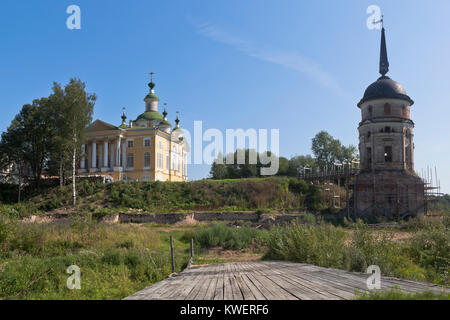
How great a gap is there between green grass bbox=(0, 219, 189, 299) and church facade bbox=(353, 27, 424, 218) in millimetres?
21850

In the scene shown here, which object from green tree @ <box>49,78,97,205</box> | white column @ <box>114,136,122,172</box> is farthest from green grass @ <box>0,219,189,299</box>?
white column @ <box>114,136,122,172</box>

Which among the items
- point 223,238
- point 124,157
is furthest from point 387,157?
point 124,157

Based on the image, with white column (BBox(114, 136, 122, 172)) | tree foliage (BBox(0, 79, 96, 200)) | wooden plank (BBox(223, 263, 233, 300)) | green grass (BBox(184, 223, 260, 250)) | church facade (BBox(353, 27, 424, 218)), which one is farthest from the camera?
white column (BBox(114, 136, 122, 172))

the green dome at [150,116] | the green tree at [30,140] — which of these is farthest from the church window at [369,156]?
the green tree at [30,140]

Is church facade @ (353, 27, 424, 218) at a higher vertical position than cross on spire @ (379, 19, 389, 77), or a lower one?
lower

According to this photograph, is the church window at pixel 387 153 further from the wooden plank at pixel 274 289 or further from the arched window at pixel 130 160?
the arched window at pixel 130 160

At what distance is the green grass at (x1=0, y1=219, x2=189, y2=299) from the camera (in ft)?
36.4

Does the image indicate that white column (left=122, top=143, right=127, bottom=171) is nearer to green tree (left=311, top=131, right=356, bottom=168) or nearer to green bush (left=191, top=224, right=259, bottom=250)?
green bush (left=191, top=224, right=259, bottom=250)

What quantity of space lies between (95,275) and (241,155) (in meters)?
57.5

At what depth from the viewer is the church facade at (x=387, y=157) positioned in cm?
3409

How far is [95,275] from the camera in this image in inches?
489
